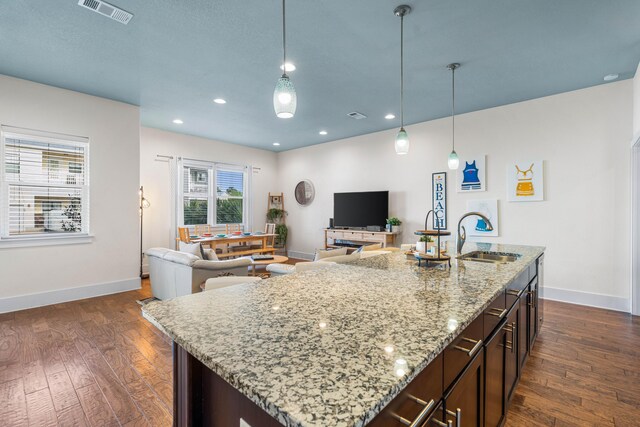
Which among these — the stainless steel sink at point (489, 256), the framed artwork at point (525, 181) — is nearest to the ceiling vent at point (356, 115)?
the framed artwork at point (525, 181)

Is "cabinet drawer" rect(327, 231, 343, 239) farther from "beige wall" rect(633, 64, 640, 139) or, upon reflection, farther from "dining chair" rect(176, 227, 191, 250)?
"beige wall" rect(633, 64, 640, 139)

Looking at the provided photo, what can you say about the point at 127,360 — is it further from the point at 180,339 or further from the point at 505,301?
the point at 505,301

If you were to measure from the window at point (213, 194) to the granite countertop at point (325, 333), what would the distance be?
222 inches

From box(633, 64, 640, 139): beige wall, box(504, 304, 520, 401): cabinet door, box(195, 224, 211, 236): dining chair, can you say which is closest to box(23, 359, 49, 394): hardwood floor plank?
box(504, 304, 520, 401): cabinet door

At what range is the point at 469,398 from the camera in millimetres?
1194

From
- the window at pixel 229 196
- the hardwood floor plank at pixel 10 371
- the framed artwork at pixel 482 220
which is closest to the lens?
the hardwood floor plank at pixel 10 371

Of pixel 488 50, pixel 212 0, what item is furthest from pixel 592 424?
pixel 212 0

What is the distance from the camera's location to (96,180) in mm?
4355

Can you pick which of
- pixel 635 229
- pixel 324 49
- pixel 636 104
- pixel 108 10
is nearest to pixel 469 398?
pixel 324 49

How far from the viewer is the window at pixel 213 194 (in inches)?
261

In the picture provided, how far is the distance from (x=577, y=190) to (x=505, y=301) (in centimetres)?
347

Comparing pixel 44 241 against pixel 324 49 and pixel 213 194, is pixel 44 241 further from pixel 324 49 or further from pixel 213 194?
pixel 324 49

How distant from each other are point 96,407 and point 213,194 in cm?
540

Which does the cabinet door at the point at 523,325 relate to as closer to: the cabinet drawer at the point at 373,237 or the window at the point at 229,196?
the cabinet drawer at the point at 373,237
